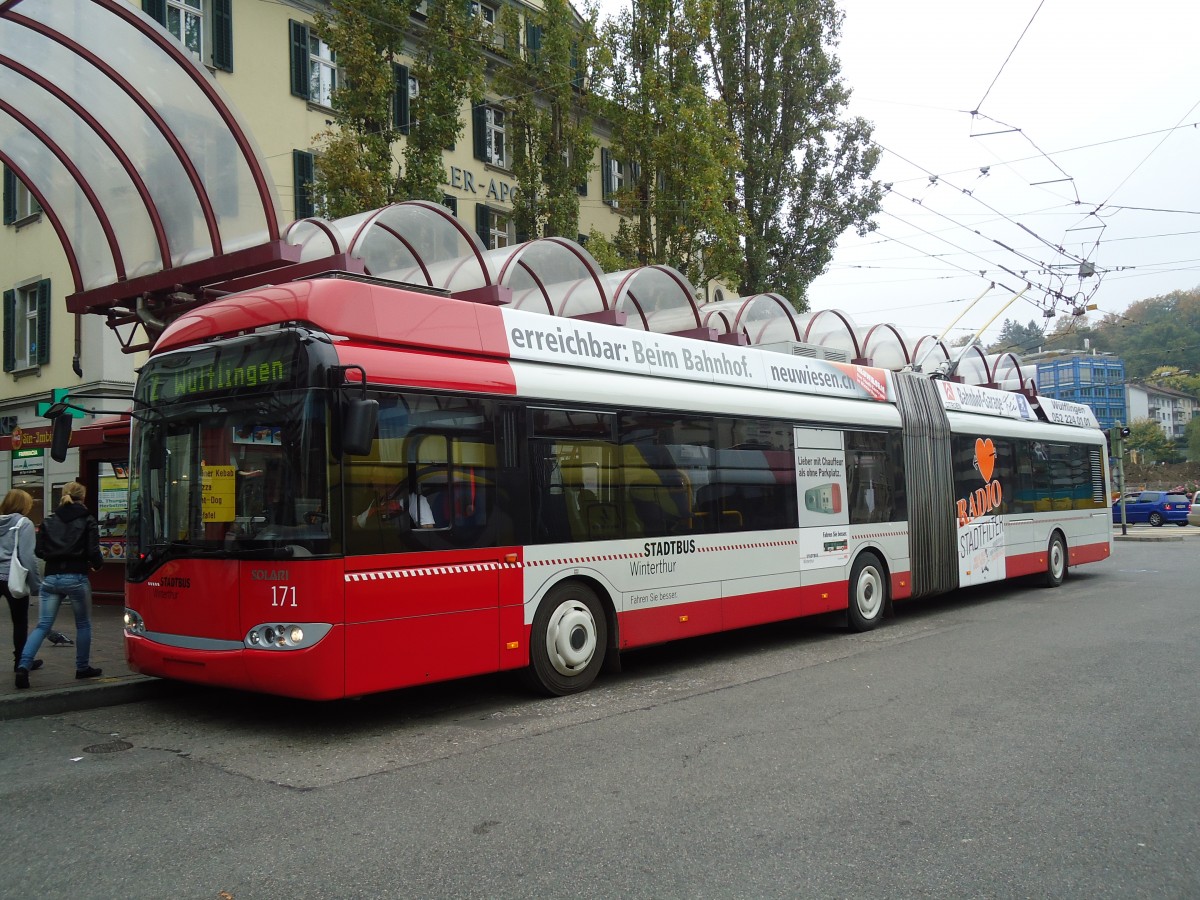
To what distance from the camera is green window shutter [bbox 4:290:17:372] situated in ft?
66.2

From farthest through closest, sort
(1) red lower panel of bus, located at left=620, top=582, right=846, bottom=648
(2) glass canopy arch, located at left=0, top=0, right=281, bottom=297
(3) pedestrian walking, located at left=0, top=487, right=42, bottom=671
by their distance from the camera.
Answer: (2) glass canopy arch, located at left=0, top=0, right=281, bottom=297, (1) red lower panel of bus, located at left=620, top=582, right=846, bottom=648, (3) pedestrian walking, located at left=0, top=487, right=42, bottom=671

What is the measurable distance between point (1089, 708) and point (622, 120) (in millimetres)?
14356

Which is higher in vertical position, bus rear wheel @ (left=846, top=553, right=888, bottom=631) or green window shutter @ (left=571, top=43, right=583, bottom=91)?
green window shutter @ (left=571, top=43, right=583, bottom=91)

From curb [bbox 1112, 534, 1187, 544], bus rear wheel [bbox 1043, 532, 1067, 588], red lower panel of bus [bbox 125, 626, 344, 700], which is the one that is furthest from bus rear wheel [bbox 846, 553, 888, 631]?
curb [bbox 1112, 534, 1187, 544]

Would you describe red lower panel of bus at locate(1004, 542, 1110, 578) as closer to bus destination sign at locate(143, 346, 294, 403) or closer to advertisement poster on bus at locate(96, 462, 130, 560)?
bus destination sign at locate(143, 346, 294, 403)

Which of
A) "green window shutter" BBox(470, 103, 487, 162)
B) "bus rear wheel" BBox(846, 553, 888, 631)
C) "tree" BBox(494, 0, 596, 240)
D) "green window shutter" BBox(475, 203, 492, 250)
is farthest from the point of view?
"green window shutter" BBox(470, 103, 487, 162)

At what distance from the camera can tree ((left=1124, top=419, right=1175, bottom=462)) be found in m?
93.2

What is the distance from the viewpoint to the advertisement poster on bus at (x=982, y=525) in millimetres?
14578

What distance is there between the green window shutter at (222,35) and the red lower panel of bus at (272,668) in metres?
14.6

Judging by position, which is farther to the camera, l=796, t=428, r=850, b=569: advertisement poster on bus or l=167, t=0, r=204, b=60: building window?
l=167, t=0, r=204, b=60: building window

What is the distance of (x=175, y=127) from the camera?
1078 cm

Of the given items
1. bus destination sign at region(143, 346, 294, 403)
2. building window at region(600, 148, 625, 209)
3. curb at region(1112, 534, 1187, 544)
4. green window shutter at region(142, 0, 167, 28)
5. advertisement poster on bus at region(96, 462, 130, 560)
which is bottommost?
curb at region(1112, 534, 1187, 544)

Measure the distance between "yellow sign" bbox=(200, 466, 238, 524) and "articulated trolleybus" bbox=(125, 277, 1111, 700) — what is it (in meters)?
0.01

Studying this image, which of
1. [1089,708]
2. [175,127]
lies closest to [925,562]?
[1089,708]
